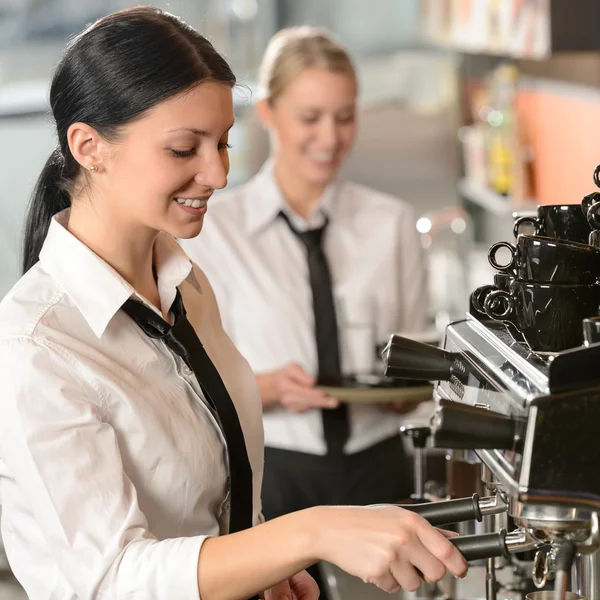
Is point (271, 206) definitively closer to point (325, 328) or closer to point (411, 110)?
point (325, 328)

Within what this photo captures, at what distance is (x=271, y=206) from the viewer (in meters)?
2.31

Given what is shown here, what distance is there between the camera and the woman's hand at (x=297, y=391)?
2037 millimetres

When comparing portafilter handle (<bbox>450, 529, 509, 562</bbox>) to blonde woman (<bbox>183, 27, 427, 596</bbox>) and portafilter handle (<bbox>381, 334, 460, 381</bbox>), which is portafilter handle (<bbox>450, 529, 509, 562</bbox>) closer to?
portafilter handle (<bbox>381, 334, 460, 381</bbox>)

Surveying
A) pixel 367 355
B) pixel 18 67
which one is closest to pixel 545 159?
pixel 367 355

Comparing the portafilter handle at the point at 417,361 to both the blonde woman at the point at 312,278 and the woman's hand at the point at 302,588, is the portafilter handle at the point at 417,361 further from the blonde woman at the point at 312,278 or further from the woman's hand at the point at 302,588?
the blonde woman at the point at 312,278

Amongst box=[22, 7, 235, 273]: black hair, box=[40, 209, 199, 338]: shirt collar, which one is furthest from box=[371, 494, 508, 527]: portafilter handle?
box=[22, 7, 235, 273]: black hair

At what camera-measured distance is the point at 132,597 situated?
0.98 metres

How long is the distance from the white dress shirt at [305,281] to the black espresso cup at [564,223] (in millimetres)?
1139

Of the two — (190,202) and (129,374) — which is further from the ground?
(190,202)

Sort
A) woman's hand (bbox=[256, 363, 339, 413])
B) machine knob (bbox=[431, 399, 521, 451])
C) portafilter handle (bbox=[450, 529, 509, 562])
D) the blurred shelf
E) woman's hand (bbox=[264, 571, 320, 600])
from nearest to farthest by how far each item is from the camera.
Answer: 1. machine knob (bbox=[431, 399, 521, 451])
2. portafilter handle (bbox=[450, 529, 509, 562])
3. woman's hand (bbox=[264, 571, 320, 600])
4. woman's hand (bbox=[256, 363, 339, 413])
5. the blurred shelf

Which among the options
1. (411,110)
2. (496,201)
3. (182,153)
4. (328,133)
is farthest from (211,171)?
(411,110)

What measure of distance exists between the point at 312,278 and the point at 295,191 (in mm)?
216

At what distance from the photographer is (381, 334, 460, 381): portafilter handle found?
40.0 inches

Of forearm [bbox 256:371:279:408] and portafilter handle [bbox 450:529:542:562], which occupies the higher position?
portafilter handle [bbox 450:529:542:562]
